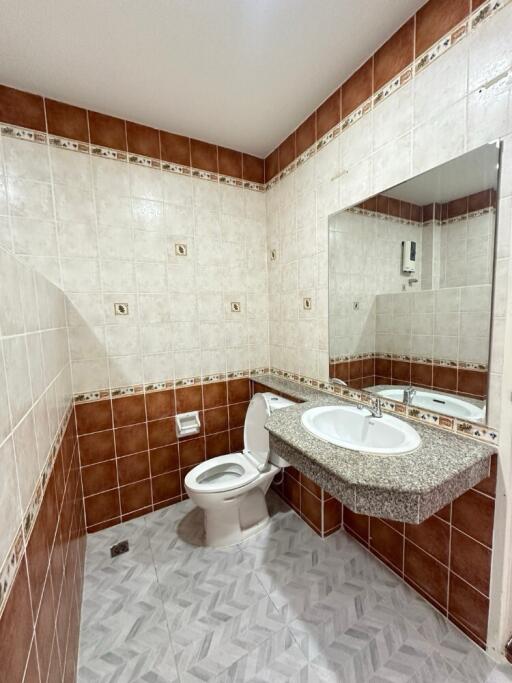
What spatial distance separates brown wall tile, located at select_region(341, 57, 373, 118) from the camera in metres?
1.32

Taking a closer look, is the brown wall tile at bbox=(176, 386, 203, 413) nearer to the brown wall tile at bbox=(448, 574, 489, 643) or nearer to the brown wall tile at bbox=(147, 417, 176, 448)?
the brown wall tile at bbox=(147, 417, 176, 448)

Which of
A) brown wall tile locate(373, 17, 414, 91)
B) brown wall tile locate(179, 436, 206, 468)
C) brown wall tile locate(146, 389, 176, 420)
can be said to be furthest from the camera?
brown wall tile locate(179, 436, 206, 468)

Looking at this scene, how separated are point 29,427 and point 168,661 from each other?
1113mm

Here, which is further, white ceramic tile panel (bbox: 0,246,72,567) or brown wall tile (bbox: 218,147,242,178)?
brown wall tile (bbox: 218,147,242,178)

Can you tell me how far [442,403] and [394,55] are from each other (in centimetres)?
149

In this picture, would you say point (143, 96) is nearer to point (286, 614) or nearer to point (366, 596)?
point (286, 614)

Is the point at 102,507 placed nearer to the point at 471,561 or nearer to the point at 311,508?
the point at 311,508

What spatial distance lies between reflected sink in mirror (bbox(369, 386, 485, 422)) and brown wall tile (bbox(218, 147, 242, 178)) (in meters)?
1.77

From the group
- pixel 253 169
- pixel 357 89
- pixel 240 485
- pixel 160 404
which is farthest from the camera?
pixel 253 169

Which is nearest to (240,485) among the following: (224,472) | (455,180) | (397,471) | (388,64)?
(224,472)

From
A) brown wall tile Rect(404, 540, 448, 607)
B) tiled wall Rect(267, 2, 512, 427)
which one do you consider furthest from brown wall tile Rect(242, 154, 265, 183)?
brown wall tile Rect(404, 540, 448, 607)

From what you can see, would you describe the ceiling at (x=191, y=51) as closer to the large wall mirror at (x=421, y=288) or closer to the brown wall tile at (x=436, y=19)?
the brown wall tile at (x=436, y=19)

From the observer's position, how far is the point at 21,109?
1.44 metres

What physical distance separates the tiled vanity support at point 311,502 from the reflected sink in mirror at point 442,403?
593 millimetres
